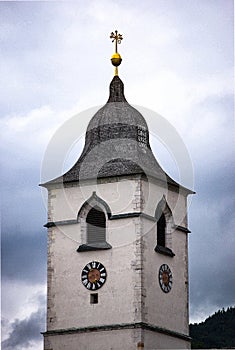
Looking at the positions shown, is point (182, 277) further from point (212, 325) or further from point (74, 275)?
point (212, 325)

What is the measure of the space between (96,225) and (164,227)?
333 centimetres

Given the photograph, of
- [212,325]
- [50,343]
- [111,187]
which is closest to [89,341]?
[50,343]

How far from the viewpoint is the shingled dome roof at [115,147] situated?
235 ft

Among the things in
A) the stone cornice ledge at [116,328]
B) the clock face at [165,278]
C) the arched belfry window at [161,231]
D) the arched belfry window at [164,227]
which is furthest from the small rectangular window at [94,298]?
the arched belfry window at [161,231]

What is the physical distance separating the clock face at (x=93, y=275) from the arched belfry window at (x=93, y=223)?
0.74 m

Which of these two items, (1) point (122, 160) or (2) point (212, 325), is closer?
(1) point (122, 160)

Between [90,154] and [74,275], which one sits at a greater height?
[90,154]

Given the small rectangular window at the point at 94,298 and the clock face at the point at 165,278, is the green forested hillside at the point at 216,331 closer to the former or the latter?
the clock face at the point at 165,278

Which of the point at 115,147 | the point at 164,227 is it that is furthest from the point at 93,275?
the point at 115,147

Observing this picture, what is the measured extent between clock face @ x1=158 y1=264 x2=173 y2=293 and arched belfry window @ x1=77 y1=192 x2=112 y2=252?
2752 millimetres

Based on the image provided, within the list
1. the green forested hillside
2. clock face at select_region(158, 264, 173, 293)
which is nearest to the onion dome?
clock face at select_region(158, 264, 173, 293)

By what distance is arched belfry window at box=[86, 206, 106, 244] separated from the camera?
70.8 metres

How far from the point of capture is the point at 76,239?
71188mm

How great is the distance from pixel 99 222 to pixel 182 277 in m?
4.77
